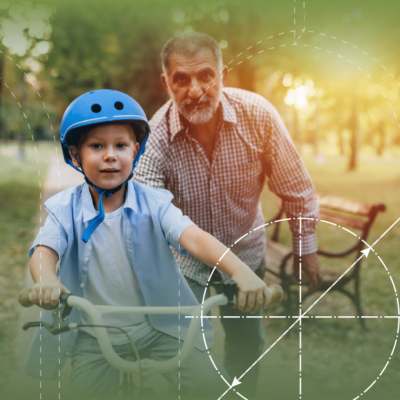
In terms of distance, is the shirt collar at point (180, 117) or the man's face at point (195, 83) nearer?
the man's face at point (195, 83)

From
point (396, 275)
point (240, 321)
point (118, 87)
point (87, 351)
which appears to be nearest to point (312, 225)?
point (240, 321)

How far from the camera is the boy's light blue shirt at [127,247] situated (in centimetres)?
160

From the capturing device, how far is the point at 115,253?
1620 millimetres

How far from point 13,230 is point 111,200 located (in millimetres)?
6736

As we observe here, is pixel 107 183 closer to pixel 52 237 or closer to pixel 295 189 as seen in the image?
pixel 52 237

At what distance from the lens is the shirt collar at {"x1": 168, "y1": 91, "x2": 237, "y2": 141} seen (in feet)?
6.54

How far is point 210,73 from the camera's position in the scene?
1.88 meters

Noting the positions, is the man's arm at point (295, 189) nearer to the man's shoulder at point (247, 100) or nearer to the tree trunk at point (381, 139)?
the man's shoulder at point (247, 100)

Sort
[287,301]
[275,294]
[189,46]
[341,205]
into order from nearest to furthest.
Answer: [275,294]
[189,46]
[341,205]
[287,301]

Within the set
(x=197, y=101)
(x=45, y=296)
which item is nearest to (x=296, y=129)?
(x=197, y=101)

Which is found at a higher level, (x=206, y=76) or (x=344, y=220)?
(x=206, y=76)

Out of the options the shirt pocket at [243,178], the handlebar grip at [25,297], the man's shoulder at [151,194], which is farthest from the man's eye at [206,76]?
the handlebar grip at [25,297]

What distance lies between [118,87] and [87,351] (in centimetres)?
278

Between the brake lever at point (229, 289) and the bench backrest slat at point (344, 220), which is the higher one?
the bench backrest slat at point (344, 220)
